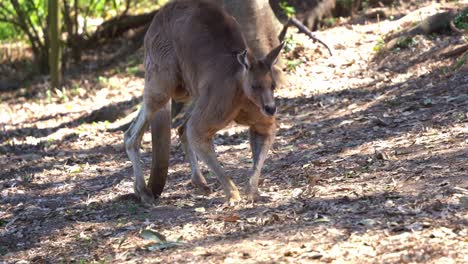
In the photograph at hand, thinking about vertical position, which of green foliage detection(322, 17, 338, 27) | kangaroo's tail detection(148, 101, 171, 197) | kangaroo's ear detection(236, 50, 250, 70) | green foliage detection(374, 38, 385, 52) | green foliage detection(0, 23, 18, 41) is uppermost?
green foliage detection(0, 23, 18, 41)

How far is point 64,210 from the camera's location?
7.77 m

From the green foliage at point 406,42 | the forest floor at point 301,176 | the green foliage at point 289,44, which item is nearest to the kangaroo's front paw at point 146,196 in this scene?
the forest floor at point 301,176

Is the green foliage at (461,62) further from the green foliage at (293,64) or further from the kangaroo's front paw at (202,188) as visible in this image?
the kangaroo's front paw at (202,188)

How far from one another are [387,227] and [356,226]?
0.22 metres

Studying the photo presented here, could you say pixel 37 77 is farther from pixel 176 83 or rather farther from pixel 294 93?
pixel 176 83

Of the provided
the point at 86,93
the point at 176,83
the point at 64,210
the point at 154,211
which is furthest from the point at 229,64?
the point at 86,93

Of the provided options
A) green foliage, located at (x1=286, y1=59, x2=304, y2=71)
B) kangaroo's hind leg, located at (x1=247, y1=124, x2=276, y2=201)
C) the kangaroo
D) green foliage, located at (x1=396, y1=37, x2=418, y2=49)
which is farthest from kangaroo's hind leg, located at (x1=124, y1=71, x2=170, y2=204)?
green foliage, located at (x1=396, y1=37, x2=418, y2=49)

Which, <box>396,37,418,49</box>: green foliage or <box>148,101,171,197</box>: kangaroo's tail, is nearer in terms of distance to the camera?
<box>148,101,171,197</box>: kangaroo's tail

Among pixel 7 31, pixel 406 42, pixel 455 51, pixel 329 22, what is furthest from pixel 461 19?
pixel 7 31

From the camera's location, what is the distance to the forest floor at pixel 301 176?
547 cm

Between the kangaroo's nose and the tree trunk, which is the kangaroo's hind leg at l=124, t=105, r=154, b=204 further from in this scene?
the tree trunk

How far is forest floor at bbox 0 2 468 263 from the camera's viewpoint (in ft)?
17.9

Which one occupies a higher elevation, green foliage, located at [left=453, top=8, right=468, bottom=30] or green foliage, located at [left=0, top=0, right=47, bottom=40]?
green foliage, located at [left=0, top=0, right=47, bottom=40]

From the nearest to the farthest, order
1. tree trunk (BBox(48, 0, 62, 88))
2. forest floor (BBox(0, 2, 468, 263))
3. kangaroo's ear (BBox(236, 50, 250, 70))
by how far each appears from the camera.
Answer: forest floor (BBox(0, 2, 468, 263)) < kangaroo's ear (BBox(236, 50, 250, 70)) < tree trunk (BBox(48, 0, 62, 88))
